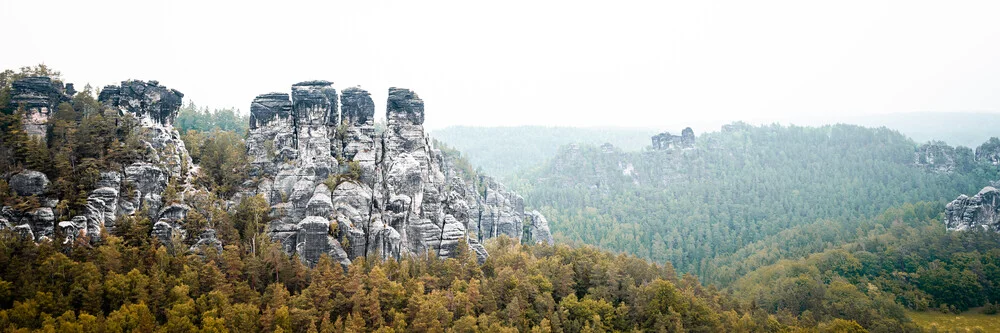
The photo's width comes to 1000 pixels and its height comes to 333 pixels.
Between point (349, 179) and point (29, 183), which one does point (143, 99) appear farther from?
point (349, 179)

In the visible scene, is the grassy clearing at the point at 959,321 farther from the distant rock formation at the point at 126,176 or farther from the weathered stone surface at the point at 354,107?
the distant rock formation at the point at 126,176

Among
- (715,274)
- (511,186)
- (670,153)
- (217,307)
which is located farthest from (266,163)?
(670,153)

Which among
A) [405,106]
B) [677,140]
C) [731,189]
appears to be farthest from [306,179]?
[677,140]

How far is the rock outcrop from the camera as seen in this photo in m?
50.5

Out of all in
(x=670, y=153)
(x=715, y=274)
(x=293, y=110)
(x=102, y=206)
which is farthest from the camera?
(x=670, y=153)

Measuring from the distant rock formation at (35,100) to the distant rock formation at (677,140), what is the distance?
144m

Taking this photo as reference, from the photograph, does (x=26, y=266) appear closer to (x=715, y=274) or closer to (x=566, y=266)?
(x=566, y=266)

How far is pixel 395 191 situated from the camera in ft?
178

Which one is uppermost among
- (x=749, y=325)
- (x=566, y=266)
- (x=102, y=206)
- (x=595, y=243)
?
(x=102, y=206)

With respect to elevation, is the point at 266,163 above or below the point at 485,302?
above

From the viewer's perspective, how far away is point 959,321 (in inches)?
2589

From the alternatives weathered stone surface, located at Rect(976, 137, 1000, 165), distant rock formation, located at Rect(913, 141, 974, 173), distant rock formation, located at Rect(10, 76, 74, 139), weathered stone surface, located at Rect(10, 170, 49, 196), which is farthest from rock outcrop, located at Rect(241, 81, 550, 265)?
weathered stone surface, located at Rect(976, 137, 1000, 165)

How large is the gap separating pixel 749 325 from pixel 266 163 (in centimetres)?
4678

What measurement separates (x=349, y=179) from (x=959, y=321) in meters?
71.3
